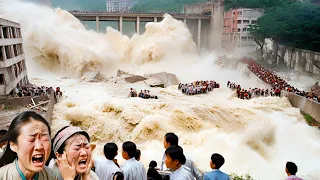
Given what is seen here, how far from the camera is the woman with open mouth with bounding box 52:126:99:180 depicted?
63.4 inches

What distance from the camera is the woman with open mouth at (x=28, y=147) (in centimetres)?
149

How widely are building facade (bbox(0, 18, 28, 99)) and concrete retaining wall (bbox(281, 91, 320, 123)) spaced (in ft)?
48.7

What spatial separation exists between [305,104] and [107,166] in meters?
13.2

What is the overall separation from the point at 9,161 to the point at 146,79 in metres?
19.8

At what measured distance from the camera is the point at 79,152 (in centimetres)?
167

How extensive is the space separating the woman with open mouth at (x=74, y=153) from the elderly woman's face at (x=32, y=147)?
0.13m

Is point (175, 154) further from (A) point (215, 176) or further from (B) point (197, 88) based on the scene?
(B) point (197, 88)

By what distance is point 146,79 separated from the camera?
70.5 feet

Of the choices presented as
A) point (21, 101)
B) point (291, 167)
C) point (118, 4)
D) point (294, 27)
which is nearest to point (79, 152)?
point (291, 167)

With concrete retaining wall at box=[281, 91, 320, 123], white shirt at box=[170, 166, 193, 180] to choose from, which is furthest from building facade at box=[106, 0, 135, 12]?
white shirt at box=[170, 166, 193, 180]

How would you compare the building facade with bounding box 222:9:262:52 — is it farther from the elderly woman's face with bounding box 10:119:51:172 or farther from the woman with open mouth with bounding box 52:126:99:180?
the elderly woman's face with bounding box 10:119:51:172

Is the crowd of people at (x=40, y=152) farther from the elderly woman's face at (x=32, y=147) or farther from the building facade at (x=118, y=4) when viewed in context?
the building facade at (x=118, y=4)

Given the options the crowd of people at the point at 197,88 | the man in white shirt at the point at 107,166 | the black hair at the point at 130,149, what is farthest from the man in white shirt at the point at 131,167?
the crowd of people at the point at 197,88

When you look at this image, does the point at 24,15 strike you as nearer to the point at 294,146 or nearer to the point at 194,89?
the point at 194,89
